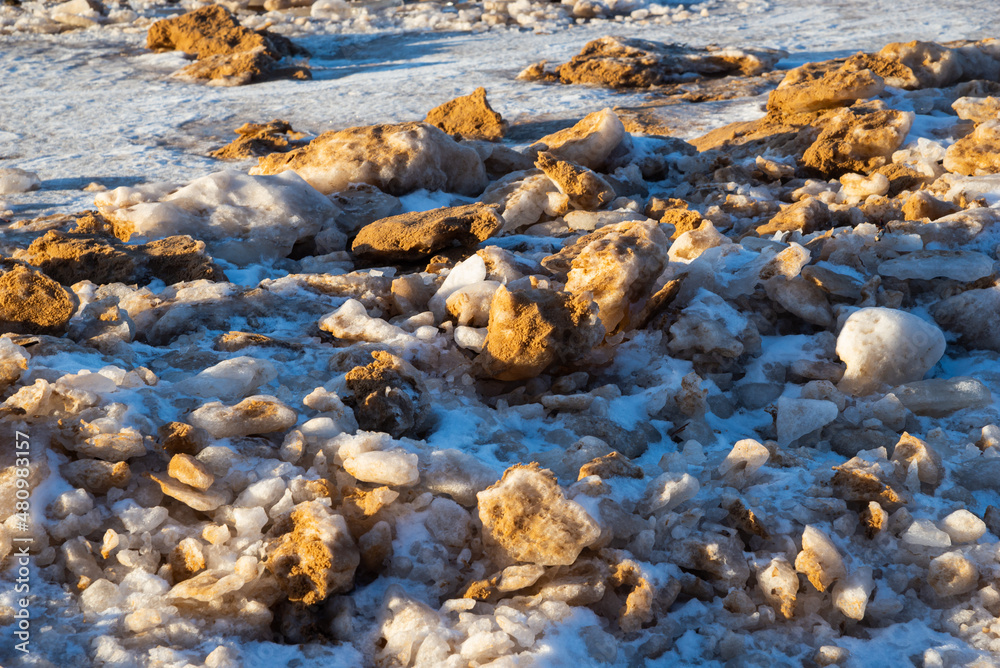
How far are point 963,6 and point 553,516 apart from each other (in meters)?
8.76

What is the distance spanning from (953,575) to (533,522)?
2.90 ft

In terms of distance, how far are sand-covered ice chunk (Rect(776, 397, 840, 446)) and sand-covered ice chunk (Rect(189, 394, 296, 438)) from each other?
1.37 meters

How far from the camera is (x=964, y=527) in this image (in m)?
1.79

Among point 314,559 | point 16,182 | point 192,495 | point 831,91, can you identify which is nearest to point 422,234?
point 192,495

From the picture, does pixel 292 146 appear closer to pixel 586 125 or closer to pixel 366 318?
pixel 586 125

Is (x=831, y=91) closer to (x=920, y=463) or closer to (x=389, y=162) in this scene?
(x=389, y=162)

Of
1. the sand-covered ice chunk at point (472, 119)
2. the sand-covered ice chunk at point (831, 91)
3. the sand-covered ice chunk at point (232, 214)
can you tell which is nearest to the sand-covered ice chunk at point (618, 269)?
the sand-covered ice chunk at point (232, 214)

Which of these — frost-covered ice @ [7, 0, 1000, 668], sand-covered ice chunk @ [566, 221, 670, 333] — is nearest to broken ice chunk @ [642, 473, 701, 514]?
frost-covered ice @ [7, 0, 1000, 668]

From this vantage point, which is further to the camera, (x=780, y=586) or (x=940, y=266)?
(x=940, y=266)

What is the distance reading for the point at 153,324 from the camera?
2.70 m

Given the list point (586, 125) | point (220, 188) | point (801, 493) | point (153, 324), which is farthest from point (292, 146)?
point (801, 493)

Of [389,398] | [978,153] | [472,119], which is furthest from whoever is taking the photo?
[472,119]

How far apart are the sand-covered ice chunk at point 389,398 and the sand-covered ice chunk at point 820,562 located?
1.02m

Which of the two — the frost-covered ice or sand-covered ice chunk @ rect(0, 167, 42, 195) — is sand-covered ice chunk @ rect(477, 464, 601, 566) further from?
sand-covered ice chunk @ rect(0, 167, 42, 195)
